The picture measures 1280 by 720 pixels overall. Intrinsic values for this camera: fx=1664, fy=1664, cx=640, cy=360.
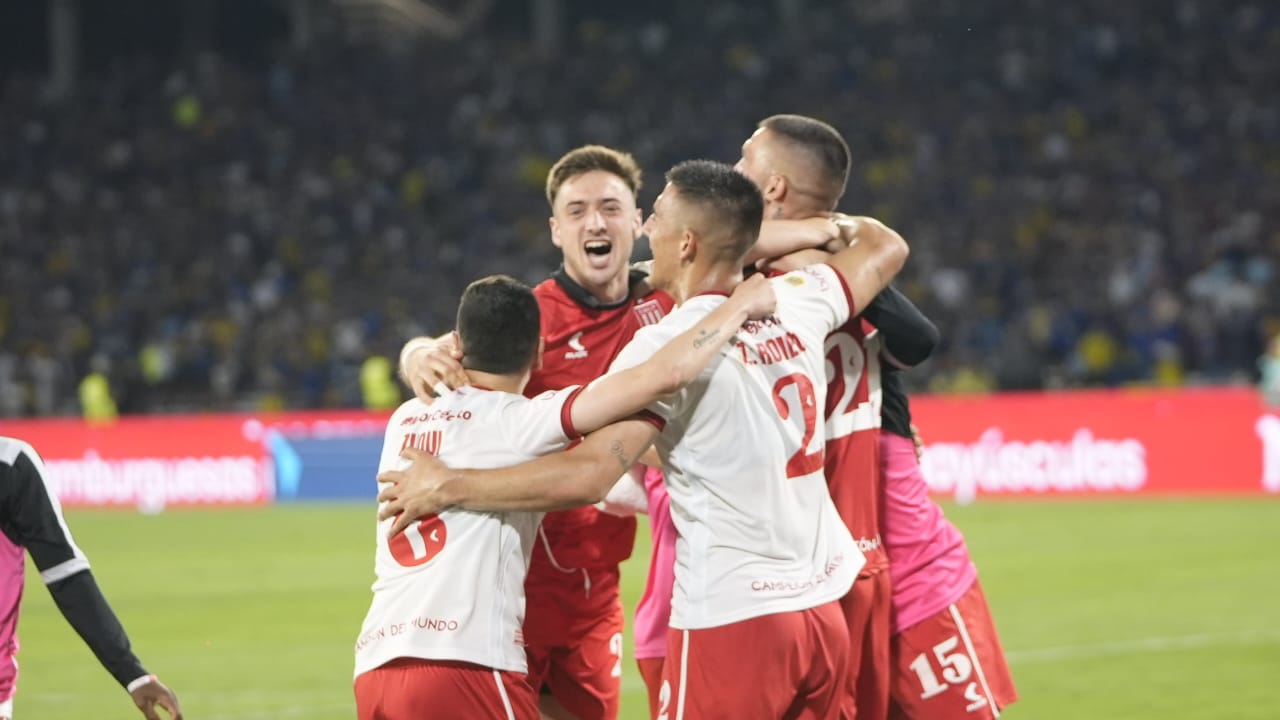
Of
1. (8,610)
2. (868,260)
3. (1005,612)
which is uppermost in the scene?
(868,260)

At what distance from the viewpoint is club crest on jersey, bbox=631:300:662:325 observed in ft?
19.0

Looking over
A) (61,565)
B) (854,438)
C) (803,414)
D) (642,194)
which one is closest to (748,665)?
(803,414)

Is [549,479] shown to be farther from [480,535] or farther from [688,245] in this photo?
[688,245]

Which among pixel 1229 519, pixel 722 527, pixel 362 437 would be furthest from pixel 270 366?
pixel 722 527

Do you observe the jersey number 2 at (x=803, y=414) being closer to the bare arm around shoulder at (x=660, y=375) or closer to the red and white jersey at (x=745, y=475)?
the red and white jersey at (x=745, y=475)

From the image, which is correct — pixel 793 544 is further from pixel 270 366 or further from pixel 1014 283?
pixel 270 366

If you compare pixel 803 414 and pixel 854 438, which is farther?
pixel 854 438

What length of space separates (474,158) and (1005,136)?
1019 cm

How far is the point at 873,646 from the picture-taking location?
16.1ft

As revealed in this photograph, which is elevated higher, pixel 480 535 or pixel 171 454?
pixel 480 535

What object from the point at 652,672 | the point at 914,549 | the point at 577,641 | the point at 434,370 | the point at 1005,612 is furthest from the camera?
the point at 1005,612

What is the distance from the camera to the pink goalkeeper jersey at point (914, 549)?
199 inches

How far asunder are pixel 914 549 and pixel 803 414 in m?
0.94

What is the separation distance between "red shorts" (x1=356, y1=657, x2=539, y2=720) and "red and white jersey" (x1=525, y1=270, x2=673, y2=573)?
4.54 ft
